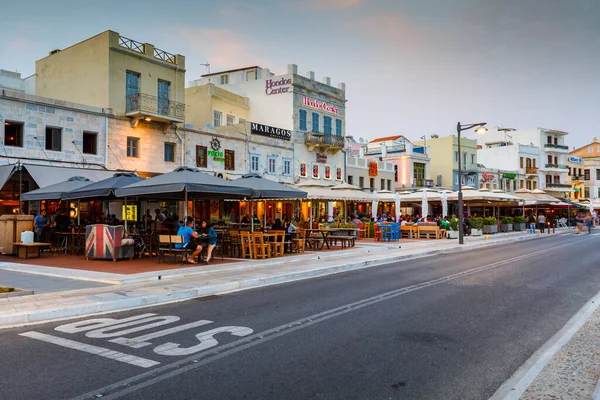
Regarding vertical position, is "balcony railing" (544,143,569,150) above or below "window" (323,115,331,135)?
above

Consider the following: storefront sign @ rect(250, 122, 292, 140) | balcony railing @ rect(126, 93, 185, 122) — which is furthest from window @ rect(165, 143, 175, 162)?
storefront sign @ rect(250, 122, 292, 140)

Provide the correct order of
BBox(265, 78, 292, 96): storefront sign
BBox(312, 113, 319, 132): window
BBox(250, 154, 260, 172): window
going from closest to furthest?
BBox(250, 154, 260, 172): window → BBox(265, 78, 292, 96): storefront sign → BBox(312, 113, 319, 132): window

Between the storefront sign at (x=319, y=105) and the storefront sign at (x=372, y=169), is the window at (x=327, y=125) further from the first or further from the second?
the storefront sign at (x=372, y=169)

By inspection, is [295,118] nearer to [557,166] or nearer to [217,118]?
[217,118]

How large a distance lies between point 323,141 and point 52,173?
2154 centimetres

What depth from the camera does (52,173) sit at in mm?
21359

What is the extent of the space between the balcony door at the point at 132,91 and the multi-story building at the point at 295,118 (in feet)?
27.6

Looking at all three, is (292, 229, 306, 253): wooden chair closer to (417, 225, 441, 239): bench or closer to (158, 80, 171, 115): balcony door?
(417, 225, 441, 239): bench

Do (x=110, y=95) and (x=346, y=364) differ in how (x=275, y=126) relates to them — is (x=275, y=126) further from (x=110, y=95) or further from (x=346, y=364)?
(x=346, y=364)

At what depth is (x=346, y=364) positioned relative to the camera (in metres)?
5.36

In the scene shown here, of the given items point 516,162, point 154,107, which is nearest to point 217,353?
point 154,107

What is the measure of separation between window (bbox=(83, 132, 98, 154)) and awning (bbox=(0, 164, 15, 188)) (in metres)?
4.40

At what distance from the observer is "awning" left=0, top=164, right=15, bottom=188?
63.9 ft

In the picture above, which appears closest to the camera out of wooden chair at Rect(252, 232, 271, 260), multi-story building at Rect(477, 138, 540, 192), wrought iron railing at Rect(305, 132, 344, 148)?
wooden chair at Rect(252, 232, 271, 260)
